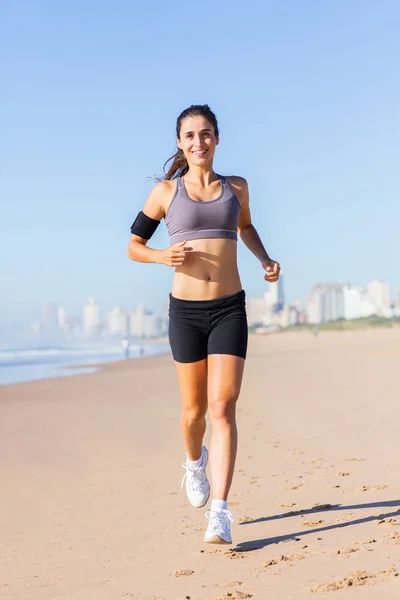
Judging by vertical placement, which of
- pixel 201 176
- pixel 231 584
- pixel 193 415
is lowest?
pixel 231 584

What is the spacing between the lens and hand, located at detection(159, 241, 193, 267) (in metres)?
3.88

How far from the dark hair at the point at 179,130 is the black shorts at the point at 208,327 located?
0.74 m

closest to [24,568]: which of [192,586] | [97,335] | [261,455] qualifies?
[192,586]

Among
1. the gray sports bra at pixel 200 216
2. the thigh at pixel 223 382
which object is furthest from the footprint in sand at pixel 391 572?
the gray sports bra at pixel 200 216

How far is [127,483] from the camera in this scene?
5.73 metres

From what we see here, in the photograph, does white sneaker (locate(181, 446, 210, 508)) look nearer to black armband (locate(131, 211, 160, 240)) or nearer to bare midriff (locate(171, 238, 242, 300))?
bare midriff (locate(171, 238, 242, 300))

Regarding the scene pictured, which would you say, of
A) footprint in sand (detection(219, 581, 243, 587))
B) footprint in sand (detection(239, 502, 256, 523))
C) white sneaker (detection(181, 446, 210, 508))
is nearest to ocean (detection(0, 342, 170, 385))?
white sneaker (detection(181, 446, 210, 508))

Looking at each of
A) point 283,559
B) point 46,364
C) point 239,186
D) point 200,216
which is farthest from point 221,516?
point 46,364

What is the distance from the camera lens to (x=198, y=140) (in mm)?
4117

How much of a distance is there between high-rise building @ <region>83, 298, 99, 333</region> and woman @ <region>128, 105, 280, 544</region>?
139 m

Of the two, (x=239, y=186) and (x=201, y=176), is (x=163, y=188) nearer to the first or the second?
(x=201, y=176)

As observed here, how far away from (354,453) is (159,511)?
7.34 ft

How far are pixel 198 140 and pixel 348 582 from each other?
2.35 metres

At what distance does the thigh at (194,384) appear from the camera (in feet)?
13.5
